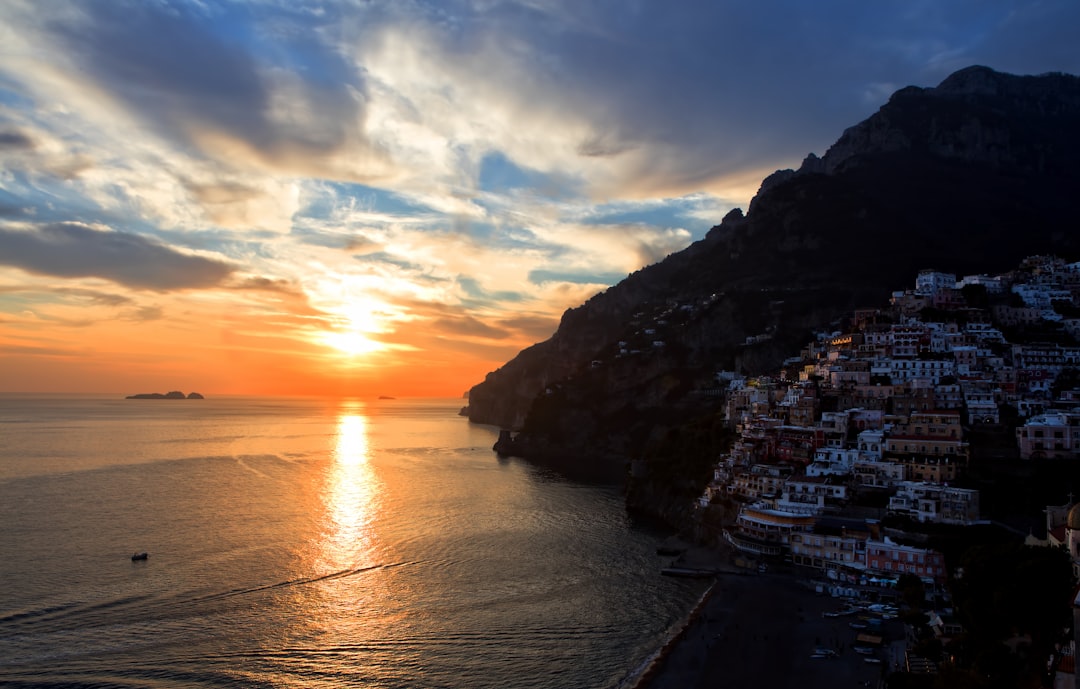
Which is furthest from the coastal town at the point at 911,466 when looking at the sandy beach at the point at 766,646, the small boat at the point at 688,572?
the sandy beach at the point at 766,646

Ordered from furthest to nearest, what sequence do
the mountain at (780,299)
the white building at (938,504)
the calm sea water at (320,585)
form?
the mountain at (780,299) < the white building at (938,504) < the calm sea water at (320,585)

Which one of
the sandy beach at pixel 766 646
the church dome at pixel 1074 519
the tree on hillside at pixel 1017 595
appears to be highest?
the church dome at pixel 1074 519

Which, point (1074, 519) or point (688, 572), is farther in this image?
point (688, 572)

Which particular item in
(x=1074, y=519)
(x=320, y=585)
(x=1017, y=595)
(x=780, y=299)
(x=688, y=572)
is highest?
(x=780, y=299)

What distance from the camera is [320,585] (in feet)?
204

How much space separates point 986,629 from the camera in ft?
124

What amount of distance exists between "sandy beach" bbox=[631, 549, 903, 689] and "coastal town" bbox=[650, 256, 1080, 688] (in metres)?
0.72

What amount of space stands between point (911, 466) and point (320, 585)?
5714cm

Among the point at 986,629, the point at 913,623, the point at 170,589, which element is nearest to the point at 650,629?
the point at 913,623

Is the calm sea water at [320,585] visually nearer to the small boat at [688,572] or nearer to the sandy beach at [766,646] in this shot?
the small boat at [688,572]

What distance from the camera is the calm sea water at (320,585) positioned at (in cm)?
4550

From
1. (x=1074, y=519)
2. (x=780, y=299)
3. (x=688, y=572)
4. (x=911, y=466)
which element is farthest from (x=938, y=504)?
(x=780, y=299)

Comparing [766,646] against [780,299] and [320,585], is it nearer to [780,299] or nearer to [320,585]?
[320,585]

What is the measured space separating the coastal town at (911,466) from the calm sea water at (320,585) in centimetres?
1206
